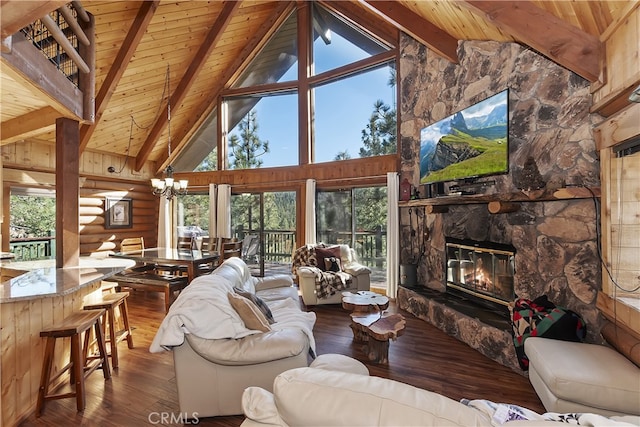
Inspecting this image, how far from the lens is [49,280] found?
2730mm

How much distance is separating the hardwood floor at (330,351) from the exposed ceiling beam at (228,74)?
5010 millimetres

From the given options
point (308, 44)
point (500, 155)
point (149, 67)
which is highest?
point (308, 44)

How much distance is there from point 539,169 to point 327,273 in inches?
118

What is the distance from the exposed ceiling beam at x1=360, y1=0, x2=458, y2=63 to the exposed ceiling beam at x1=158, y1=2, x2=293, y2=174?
3115mm

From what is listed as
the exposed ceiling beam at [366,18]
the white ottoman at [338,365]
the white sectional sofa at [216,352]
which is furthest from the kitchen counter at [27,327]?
the exposed ceiling beam at [366,18]

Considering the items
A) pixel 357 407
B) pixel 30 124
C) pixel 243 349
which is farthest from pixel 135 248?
pixel 357 407

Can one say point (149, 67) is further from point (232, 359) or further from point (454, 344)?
point (454, 344)

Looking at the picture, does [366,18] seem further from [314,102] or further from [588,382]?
[588,382]

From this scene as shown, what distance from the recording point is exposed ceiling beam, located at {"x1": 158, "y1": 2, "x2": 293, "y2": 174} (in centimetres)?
679

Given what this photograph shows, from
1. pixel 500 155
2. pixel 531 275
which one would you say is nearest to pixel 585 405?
pixel 531 275

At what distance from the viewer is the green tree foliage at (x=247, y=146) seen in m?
7.11

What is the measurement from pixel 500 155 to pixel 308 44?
15.9 feet

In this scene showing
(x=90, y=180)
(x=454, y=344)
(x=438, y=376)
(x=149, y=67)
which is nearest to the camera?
(x=438, y=376)

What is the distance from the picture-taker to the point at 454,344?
3465 mm
